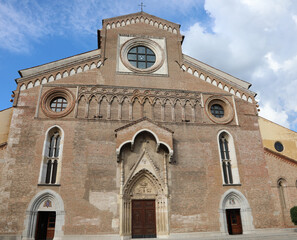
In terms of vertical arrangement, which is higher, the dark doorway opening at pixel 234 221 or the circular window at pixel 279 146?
the circular window at pixel 279 146

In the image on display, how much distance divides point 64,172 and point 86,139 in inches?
85.6

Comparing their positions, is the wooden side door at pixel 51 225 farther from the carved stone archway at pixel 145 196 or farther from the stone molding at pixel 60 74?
the stone molding at pixel 60 74

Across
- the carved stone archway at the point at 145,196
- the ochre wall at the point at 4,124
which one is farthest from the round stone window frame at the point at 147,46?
the ochre wall at the point at 4,124

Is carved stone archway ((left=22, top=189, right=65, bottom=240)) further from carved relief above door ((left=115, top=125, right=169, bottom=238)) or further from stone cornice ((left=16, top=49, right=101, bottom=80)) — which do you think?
stone cornice ((left=16, top=49, right=101, bottom=80))

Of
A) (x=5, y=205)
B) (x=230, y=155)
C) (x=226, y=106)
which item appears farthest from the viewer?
(x=226, y=106)

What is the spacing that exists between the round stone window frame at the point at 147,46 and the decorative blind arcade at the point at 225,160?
6.60m

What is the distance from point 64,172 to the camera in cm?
1354

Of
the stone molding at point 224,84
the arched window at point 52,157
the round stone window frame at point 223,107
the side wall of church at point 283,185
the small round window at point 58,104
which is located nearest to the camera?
the arched window at point 52,157

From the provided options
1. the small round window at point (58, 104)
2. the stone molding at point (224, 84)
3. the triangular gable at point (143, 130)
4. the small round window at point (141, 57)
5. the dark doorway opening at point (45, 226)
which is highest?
the small round window at point (141, 57)

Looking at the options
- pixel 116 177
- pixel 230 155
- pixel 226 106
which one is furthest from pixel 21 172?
pixel 226 106

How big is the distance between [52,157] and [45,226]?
3.61 m

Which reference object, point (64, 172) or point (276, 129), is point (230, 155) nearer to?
point (276, 129)

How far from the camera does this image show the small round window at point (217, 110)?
17078 millimetres

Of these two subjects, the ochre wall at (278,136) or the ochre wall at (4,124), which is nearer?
the ochre wall at (4,124)
